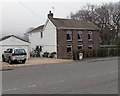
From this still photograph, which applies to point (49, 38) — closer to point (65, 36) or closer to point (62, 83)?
point (65, 36)

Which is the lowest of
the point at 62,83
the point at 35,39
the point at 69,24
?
the point at 62,83

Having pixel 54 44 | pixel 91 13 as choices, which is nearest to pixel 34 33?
pixel 54 44

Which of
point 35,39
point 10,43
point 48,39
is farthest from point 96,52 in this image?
point 35,39

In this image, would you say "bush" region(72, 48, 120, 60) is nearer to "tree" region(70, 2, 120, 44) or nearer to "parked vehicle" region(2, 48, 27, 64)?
"parked vehicle" region(2, 48, 27, 64)

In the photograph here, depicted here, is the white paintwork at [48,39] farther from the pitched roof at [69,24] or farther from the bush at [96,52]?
the bush at [96,52]

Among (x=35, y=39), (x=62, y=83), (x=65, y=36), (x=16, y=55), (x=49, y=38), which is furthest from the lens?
(x=35, y=39)

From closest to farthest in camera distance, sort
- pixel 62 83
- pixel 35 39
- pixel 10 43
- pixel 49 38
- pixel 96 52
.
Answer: pixel 62 83 < pixel 10 43 < pixel 96 52 < pixel 49 38 < pixel 35 39

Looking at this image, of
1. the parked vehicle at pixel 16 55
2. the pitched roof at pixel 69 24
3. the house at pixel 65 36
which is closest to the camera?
the parked vehicle at pixel 16 55

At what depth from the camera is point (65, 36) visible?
156 feet

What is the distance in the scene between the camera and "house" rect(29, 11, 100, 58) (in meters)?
46.7

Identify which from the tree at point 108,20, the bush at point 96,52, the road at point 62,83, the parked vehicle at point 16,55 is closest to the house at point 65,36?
the bush at point 96,52

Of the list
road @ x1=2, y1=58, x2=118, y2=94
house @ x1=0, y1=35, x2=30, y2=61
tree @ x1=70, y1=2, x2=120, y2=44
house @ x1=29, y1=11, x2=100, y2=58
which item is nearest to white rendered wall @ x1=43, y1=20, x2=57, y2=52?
house @ x1=29, y1=11, x2=100, y2=58

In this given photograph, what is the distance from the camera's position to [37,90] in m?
10.8

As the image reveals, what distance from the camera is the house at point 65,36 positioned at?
4669 cm
